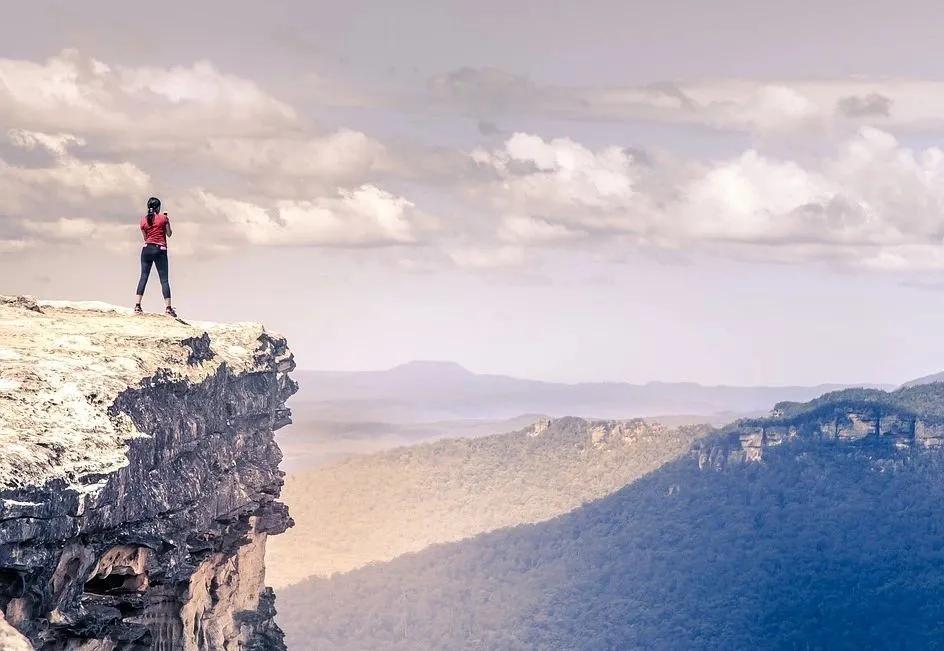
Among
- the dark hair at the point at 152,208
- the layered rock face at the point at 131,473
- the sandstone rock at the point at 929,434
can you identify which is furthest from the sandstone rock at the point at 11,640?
the sandstone rock at the point at 929,434

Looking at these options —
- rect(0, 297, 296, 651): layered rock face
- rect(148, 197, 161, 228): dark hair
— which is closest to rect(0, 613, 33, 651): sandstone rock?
rect(0, 297, 296, 651): layered rock face

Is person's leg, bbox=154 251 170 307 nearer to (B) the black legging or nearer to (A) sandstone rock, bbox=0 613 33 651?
(B) the black legging

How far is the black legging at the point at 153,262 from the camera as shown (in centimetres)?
4712

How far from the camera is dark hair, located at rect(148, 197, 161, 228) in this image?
151ft

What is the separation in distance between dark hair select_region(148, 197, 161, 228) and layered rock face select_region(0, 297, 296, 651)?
7.71 feet

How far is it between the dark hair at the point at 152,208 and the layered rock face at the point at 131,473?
7.71ft

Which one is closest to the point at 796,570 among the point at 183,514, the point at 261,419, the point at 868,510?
the point at 868,510

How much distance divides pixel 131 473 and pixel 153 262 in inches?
583

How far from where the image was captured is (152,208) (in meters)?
46.3

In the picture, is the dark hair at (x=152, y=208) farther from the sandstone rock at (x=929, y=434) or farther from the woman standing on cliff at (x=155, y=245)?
the sandstone rock at (x=929, y=434)

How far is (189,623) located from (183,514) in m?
8.34

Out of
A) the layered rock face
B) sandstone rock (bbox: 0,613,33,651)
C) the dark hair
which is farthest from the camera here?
the dark hair

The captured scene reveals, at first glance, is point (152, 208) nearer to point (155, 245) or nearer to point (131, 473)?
point (155, 245)

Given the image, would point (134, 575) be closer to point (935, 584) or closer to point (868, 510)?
point (935, 584)
